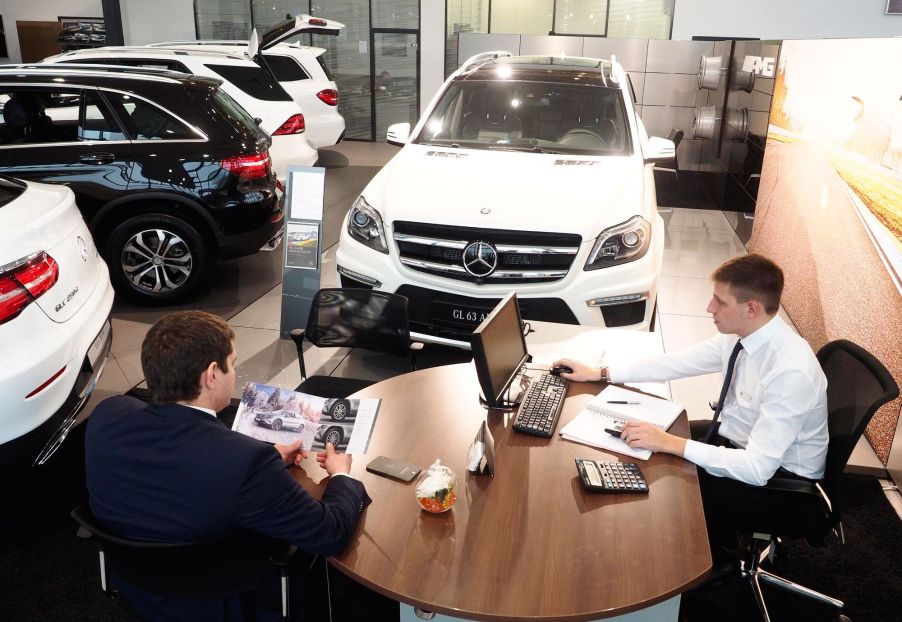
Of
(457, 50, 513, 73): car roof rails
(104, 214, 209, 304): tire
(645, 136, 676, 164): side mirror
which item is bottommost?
(104, 214, 209, 304): tire

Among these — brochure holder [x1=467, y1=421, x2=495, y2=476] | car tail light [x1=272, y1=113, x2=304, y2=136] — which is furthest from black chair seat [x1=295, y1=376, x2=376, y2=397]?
car tail light [x1=272, y1=113, x2=304, y2=136]

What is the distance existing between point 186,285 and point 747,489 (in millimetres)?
4082

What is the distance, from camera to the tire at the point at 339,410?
2.46m

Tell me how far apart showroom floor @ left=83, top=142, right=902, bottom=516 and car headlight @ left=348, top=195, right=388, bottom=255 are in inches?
29.9

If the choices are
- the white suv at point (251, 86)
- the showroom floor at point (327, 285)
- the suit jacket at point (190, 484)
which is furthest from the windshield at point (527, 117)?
the suit jacket at point (190, 484)

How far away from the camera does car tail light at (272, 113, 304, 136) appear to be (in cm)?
761

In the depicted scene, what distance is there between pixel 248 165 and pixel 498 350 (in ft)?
10.9

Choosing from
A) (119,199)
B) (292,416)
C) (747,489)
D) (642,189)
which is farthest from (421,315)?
(119,199)

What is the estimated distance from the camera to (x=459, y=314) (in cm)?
404

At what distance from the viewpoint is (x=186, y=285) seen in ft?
17.7

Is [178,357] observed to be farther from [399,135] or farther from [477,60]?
[477,60]

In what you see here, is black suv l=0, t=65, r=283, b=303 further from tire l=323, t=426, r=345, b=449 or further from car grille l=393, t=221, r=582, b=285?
tire l=323, t=426, r=345, b=449

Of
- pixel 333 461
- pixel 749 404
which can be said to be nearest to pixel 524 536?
pixel 333 461

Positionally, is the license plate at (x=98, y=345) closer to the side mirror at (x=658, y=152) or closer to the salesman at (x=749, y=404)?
the salesman at (x=749, y=404)
